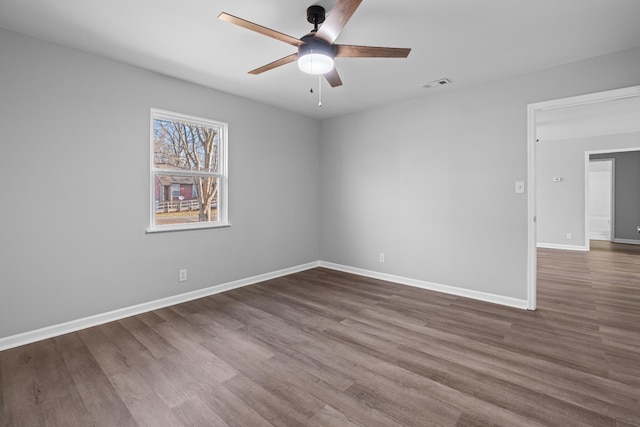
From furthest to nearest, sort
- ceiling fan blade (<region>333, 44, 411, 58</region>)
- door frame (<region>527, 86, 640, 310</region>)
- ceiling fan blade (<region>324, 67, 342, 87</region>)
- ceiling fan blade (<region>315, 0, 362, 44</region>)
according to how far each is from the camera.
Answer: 1. door frame (<region>527, 86, 640, 310</region>)
2. ceiling fan blade (<region>324, 67, 342, 87</region>)
3. ceiling fan blade (<region>333, 44, 411, 58</region>)
4. ceiling fan blade (<region>315, 0, 362, 44</region>)

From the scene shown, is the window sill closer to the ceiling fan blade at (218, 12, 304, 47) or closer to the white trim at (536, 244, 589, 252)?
the ceiling fan blade at (218, 12, 304, 47)

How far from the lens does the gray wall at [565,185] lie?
269 inches

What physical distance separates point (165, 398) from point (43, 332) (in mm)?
1654

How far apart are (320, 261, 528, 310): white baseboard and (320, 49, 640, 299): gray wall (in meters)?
0.07

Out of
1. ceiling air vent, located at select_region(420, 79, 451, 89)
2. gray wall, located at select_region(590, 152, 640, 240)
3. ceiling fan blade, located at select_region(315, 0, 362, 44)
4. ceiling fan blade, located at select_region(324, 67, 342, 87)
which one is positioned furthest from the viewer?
gray wall, located at select_region(590, 152, 640, 240)

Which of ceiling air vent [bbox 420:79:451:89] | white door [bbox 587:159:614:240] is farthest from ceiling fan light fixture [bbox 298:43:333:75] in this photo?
white door [bbox 587:159:614:240]

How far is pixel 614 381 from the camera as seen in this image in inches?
79.0

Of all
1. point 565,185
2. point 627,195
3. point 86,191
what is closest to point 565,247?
point 565,185

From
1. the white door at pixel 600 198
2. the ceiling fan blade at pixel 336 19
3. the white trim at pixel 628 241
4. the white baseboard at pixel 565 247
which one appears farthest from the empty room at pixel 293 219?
the white door at pixel 600 198

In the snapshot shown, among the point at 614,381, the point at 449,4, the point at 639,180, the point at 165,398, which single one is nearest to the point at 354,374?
the point at 165,398

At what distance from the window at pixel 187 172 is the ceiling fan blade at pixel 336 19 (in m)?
2.23

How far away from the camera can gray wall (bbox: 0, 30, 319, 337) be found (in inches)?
99.0

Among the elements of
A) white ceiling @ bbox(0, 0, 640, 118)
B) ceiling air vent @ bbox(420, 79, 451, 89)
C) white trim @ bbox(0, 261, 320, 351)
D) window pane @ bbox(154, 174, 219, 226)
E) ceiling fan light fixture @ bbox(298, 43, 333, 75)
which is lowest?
white trim @ bbox(0, 261, 320, 351)

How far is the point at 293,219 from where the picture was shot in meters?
4.93
